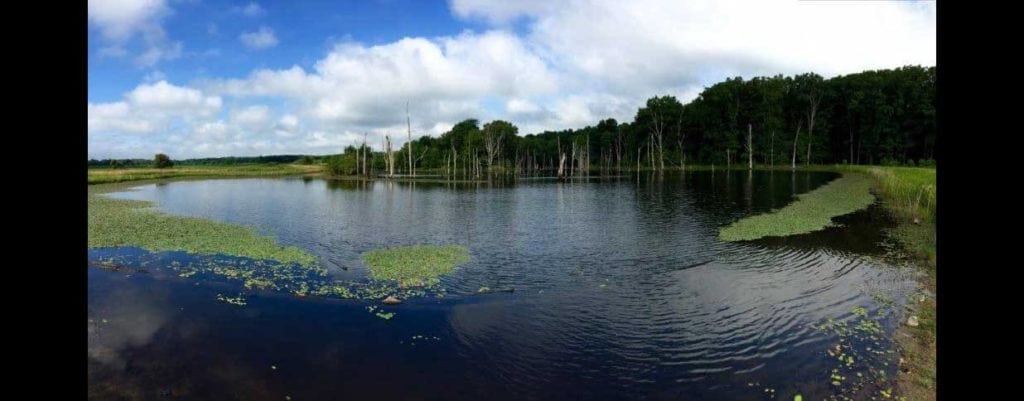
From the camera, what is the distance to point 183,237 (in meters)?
24.1

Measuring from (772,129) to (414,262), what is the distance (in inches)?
3255

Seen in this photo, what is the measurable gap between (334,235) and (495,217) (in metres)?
9.65

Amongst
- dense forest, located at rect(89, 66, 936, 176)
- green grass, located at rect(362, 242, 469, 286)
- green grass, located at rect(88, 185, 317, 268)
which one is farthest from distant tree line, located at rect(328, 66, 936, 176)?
green grass, located at rect(362, 242, 469, 286)

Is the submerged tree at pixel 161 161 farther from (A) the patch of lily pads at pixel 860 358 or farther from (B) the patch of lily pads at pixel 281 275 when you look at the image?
(A) the patch of lily pads at pixel 860 358

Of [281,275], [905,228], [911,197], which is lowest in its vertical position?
[281,275]

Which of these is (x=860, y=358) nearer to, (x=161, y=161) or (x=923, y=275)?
(x=923, y=275)

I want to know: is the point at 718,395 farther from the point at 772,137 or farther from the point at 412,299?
the point at 772,137

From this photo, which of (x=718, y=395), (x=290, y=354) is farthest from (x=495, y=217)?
(x=718, y=395)

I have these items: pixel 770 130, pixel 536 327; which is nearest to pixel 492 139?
pixel 770 130

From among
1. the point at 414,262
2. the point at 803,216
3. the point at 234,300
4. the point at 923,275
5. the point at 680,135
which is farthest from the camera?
the point at 680,135

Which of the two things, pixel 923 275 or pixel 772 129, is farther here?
pixel 772 129

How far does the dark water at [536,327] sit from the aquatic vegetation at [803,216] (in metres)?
1.54

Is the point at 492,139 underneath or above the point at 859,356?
above

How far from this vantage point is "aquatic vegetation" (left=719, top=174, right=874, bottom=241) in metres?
23.8
